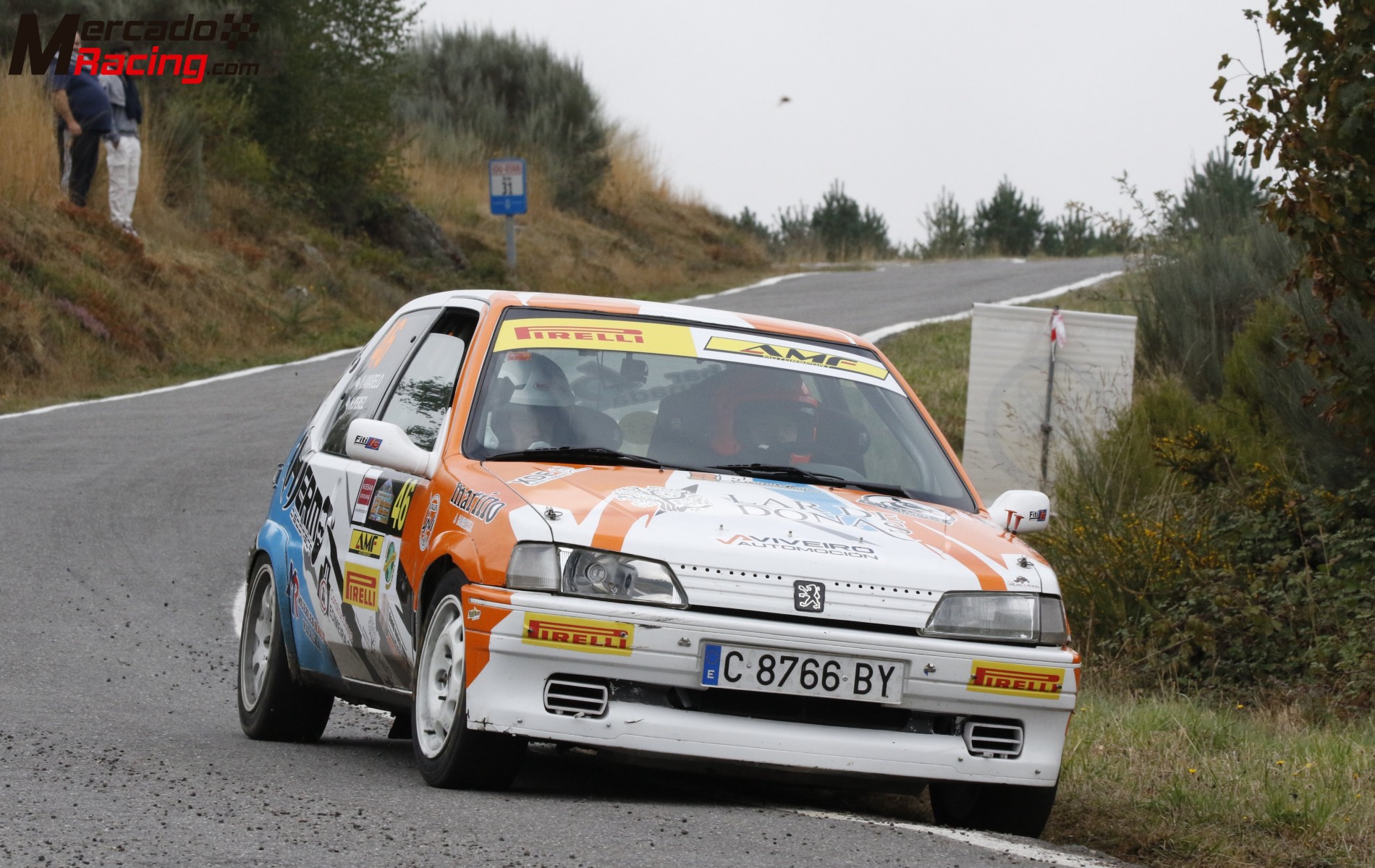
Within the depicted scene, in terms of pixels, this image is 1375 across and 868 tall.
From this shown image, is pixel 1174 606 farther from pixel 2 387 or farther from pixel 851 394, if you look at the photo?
pixel 2 387

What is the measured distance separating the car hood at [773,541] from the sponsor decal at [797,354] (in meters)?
0.81

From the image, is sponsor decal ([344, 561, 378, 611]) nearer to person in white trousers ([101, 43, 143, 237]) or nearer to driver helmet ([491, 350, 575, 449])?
driver helmet ([491, 350, 575, 449])

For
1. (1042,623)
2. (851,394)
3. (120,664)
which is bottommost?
(120,664)

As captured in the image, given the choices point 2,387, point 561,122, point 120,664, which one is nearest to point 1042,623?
point 120,664

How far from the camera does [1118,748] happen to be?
22.7 ft

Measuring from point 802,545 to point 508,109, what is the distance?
40.4 metres

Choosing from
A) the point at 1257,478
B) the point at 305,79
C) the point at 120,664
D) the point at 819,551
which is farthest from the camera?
the point at 305,79

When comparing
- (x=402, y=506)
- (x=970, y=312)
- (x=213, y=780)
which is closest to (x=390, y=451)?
(x=402, y=506)

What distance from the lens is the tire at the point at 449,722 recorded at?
17.7 feet

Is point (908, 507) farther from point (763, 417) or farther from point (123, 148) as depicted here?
point (123, 148)

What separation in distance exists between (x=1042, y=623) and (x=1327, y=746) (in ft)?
6.72

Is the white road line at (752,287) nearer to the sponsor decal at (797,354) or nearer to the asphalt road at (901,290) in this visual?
the asphalt road at (901,290)

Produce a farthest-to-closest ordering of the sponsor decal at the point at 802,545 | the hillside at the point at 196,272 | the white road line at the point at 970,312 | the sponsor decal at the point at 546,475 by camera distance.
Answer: the white road line at the point at 970,312 < the hillside at the point at 196,272 < the sponsor decal at the point at 546,475 < the sponsor decal at the point at 802,545

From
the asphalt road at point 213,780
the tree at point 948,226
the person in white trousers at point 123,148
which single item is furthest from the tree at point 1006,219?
the asphalt road at point 213,780
